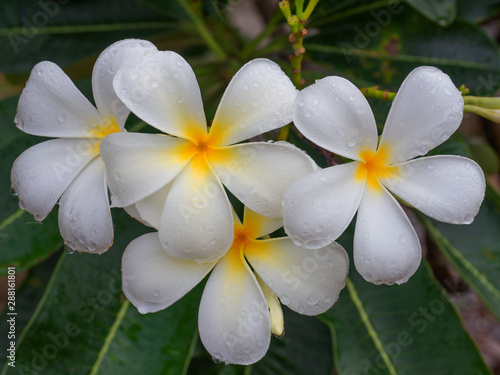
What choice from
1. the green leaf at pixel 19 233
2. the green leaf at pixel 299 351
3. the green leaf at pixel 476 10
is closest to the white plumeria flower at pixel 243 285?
the green leaf at pixel 19 233

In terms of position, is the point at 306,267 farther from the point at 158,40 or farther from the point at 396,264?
the point at 158,40

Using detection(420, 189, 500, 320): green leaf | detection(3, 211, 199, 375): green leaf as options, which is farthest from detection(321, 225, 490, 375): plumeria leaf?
detection(3, 211, 199, 375): green leaf

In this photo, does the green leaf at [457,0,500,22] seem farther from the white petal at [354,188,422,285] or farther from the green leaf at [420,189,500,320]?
the white petal at [354,188,422,285]

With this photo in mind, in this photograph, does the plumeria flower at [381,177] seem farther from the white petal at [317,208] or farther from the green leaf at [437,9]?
the green leaf at [437,9]

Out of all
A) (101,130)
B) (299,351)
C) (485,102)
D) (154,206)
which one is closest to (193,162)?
(154,206)

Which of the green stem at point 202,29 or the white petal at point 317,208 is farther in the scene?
the green stem at point 202,29

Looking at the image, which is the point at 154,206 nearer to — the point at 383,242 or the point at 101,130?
the point at 101,130
